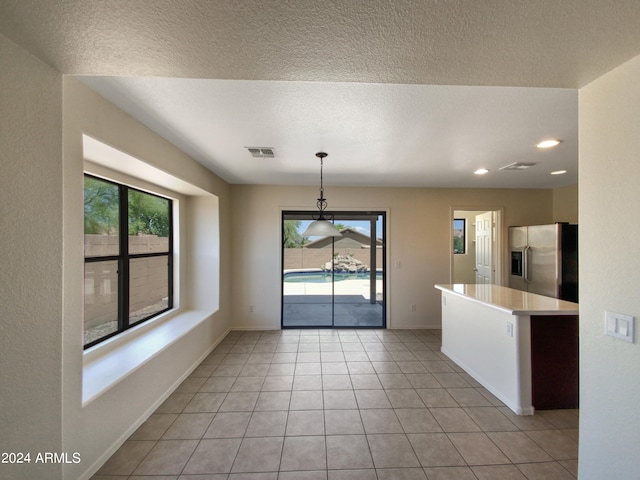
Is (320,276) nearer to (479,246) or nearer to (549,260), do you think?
(479,246)

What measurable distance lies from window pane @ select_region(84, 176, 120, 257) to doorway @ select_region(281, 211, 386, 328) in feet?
8.47

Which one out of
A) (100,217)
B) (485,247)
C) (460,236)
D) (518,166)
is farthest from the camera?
(460,236)

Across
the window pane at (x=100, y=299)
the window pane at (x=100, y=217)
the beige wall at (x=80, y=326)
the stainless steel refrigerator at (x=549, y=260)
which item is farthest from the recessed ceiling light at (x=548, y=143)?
the window pane at (x=100, y=299)

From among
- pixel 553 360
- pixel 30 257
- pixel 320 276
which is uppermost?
pixel 30 257

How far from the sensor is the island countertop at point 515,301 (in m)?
2.36

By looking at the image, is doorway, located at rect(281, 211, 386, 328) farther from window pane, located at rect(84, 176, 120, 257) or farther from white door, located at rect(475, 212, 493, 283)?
window pane, located at rect(84, 176, 120, 257)

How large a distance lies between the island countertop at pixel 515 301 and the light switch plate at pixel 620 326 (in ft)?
4.04

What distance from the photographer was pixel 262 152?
9.46 feet

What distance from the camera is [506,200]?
15.7ft

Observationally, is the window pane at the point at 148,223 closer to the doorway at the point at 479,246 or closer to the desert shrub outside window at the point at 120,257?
the desert shrub outside window at the point at 120,257

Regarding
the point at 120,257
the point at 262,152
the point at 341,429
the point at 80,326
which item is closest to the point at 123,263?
the point at 120,257

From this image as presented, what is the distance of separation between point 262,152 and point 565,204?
200 inches

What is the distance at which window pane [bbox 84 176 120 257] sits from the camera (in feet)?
7.22

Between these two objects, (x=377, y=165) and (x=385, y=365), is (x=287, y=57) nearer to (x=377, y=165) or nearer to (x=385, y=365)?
(x=377, y=165)
